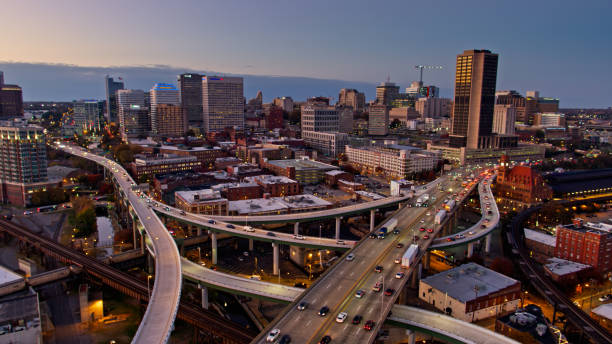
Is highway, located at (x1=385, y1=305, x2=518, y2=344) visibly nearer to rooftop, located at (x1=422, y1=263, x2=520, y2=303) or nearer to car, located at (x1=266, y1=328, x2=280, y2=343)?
rooftop, located at (x1=422, y1=263, x2=520, y2=303)

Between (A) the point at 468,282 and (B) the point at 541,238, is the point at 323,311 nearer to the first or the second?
(A) the point at 468,282

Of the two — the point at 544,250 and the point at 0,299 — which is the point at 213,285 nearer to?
the point at 0,299

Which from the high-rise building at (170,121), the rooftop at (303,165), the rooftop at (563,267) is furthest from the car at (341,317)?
the high-rise building at (170,121)

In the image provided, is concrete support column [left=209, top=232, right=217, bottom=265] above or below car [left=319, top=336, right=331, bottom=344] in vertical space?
below

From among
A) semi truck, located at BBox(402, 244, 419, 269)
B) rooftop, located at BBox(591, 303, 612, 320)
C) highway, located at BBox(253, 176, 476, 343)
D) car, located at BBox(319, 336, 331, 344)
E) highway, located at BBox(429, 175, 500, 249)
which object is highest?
semi truck, located at BBox(402, 244, 419, 269)

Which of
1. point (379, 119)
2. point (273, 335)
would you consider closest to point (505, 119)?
point (379, 119)

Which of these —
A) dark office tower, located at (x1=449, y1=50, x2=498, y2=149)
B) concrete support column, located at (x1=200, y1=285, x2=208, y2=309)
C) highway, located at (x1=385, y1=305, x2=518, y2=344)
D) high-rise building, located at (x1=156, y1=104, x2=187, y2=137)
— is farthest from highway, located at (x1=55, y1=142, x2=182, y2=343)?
high-rise building, located at (x1=156, y1=104, x2=187, y2=137)
